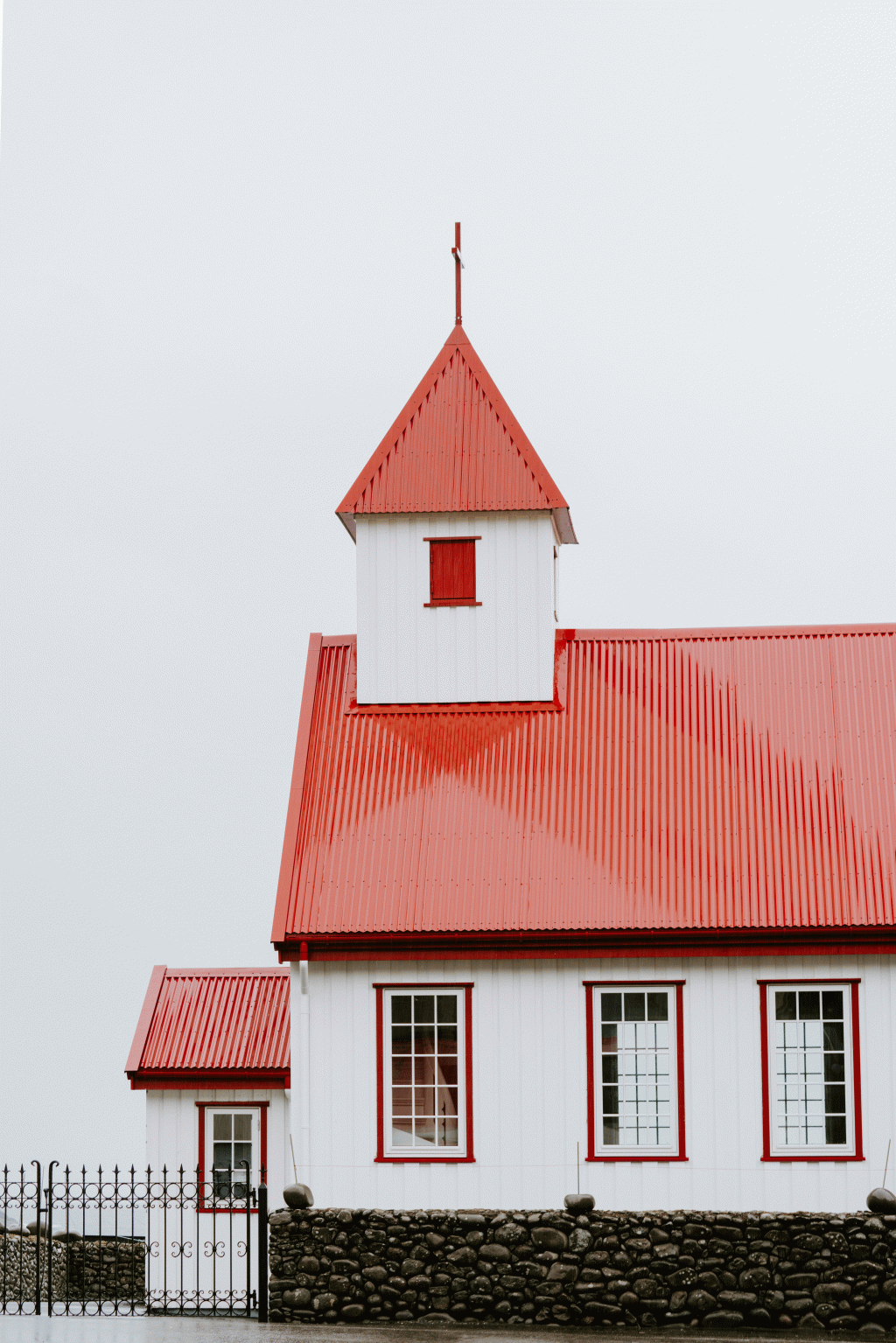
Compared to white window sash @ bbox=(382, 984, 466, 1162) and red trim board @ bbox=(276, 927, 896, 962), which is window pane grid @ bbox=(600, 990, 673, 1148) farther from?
white window sash @ bbox=(382, 984, 466, 1162)

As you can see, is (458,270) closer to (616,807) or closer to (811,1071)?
(616,807)

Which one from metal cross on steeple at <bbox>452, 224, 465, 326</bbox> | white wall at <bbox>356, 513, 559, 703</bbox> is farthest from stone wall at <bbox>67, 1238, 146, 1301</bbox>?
metal cross on steeple at <bbox>452, 224, 465, 326</bbox>

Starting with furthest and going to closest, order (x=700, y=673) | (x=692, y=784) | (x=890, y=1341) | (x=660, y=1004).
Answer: (x=700, y=673), (x=692, y=784), (x=660, y=1004), (x=890, y=1341)

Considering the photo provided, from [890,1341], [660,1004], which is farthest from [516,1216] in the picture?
[890,1341]

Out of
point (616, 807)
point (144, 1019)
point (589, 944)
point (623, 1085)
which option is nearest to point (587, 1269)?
point (623, 1085)

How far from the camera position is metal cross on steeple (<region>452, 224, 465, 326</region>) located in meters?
20.2

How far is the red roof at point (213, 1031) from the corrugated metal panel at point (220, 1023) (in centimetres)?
1

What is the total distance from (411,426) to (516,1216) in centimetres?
945

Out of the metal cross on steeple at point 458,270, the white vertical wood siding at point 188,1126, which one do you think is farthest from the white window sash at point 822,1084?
the metal cross on steeple at point 458,270

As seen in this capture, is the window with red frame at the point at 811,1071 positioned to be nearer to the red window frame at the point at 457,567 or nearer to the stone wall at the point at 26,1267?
the red window frame at the point at 457,567

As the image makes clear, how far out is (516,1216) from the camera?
52.9 feet

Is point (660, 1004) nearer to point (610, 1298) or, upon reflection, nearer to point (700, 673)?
point (610, 1298)

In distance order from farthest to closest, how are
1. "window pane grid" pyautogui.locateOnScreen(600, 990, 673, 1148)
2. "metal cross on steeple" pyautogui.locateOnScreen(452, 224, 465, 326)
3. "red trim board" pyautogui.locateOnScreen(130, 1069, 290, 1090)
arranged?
"metal cross on steeple" pyautogui.locateOnScreen(452, 224, 465, 326)
"red trim board" pyautogui.locateOnScreen(130, 1069, 290, 1090)
"window pane grid" pyautogui.locateOnScreen(600, 990, 673, 1148)

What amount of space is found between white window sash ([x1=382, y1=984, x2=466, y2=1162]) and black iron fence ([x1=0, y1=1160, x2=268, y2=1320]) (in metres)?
1.44
